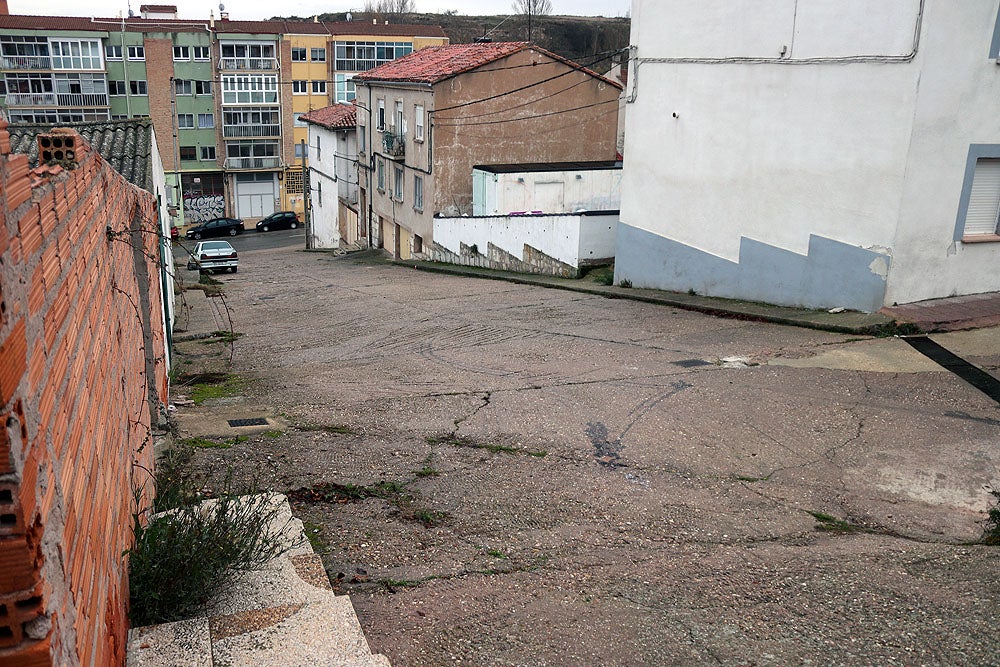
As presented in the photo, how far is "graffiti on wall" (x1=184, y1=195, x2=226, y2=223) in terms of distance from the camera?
172ft

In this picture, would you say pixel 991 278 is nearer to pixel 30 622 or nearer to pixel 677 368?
pixel 677 368

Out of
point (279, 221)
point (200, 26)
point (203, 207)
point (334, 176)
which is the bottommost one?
point (279, 221)

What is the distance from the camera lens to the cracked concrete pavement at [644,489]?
4.92m

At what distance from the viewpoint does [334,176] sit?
41906 mm

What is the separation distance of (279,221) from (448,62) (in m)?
24.9

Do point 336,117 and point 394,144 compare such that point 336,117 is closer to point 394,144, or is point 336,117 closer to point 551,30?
point 394,144

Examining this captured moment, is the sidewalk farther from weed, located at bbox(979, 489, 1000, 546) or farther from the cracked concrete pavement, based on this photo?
weed, located at bbox(979, 489, 1000, 546)

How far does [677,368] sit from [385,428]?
425 centimetres

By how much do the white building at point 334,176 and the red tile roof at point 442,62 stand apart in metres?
4.91

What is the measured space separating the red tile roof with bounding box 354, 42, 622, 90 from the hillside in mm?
43105

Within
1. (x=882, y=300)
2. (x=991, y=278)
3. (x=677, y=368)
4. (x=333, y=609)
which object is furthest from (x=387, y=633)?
(x=991, y=278)

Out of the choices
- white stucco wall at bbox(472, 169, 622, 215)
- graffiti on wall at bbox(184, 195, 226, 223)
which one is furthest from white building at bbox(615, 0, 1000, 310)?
graffiti on wall at bbox(184, 195, 226, 223)

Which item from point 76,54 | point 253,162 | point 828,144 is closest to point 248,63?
point 253,162

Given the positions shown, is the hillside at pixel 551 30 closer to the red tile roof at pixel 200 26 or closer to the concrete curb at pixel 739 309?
the red tile roof at pixel 200 26
